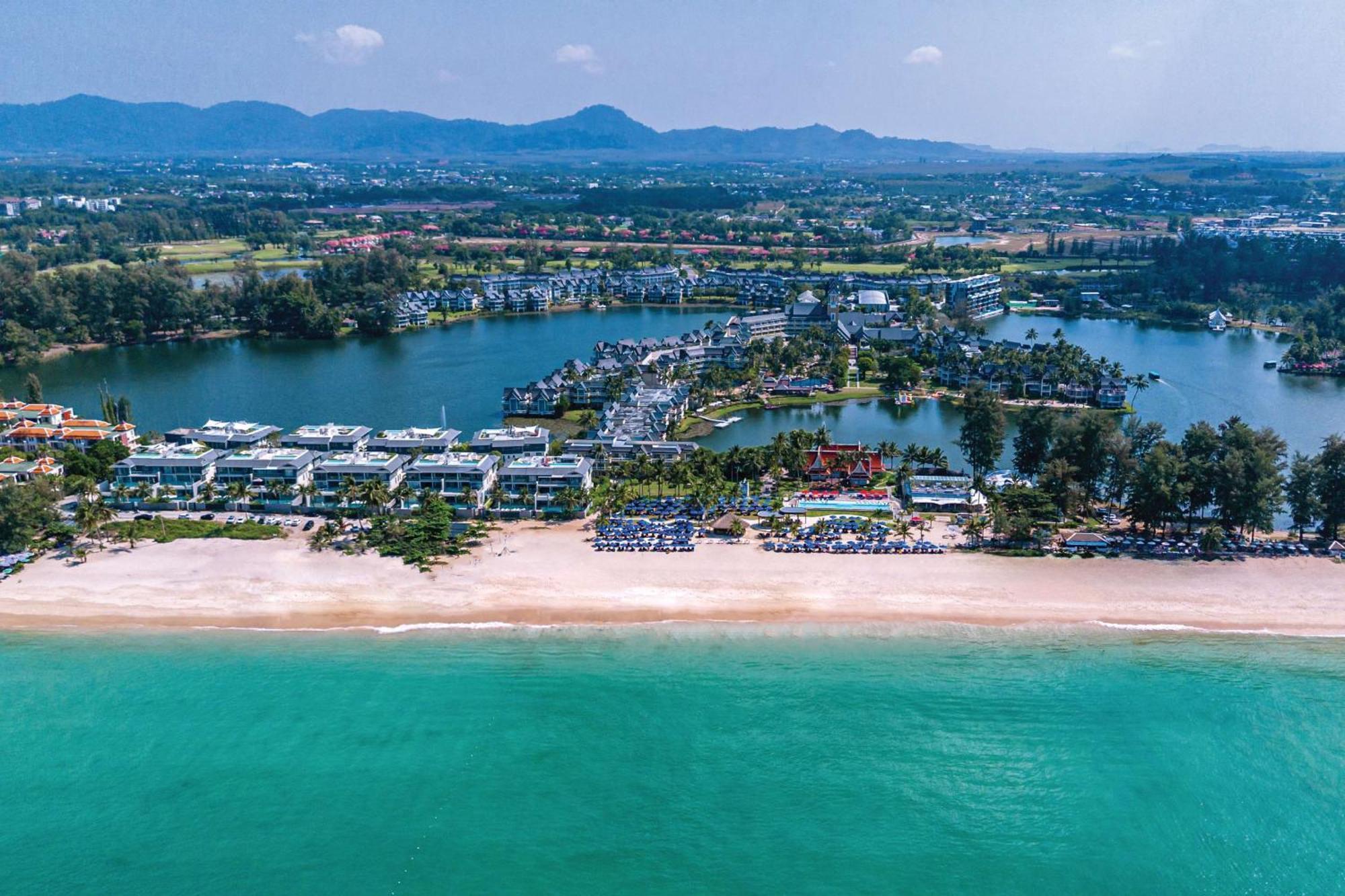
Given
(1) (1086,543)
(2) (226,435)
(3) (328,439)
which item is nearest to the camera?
(1) (1086,543)

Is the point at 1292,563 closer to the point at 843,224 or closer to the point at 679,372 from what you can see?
the point at 679,372

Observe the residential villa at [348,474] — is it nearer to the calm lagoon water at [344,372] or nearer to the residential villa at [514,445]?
the residential villa at [514,445]

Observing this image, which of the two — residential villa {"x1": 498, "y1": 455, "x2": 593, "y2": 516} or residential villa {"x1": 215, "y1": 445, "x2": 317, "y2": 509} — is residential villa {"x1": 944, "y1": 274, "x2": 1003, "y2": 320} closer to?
residential villa {"x1": 498, "y1": 455, "x2": 593, "y2": 516}

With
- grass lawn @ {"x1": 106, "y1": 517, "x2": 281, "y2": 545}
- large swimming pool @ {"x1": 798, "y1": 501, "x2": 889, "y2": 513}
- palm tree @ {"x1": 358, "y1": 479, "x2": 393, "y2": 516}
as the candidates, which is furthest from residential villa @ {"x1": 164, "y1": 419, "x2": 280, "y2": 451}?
large swimming pool @ {"x1": 798, "y1": 501, "x2": 889, "y2": 513}

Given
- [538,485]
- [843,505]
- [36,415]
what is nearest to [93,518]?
[538,485]

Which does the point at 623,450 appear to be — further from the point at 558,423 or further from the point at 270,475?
the point at 270,475
